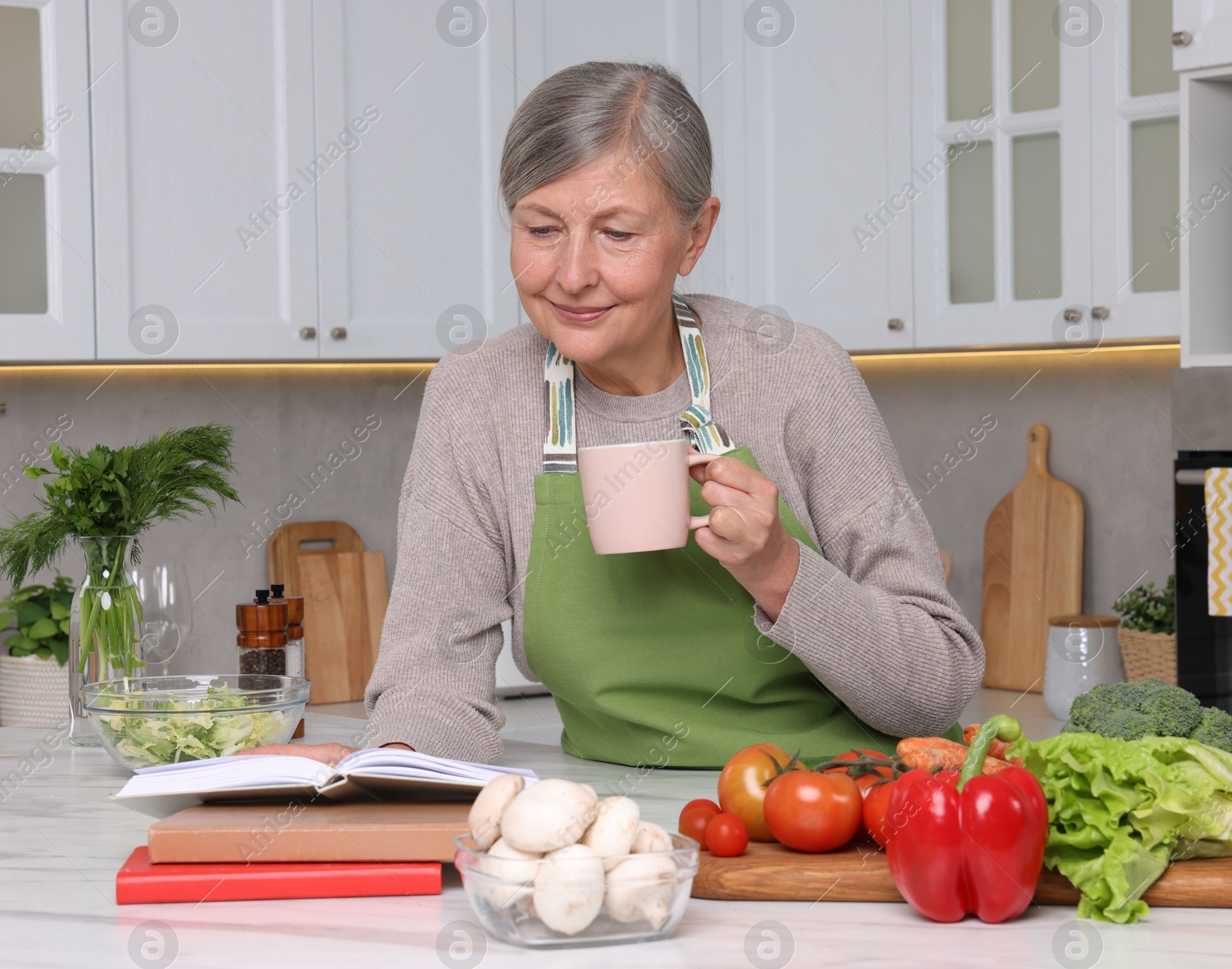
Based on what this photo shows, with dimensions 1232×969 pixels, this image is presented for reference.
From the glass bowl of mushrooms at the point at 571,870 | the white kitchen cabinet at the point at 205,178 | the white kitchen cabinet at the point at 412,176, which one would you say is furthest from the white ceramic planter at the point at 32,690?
the glass bowl of mushrooms at the point at 571,870

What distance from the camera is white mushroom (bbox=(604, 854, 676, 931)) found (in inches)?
31.9

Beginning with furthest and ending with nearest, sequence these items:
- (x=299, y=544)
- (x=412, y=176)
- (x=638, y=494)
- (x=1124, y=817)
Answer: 1. (x=299, y=544)
2. (x=412, y=176)
3. (x=638, y=494)
4. (x=1124, y=817)

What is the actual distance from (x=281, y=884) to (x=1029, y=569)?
2266 millimetres

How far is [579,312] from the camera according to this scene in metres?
1.35

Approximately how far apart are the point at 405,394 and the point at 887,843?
2494 millimetres

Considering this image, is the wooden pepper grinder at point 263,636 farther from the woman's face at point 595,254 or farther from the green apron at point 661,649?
the woman's face at point 595,254

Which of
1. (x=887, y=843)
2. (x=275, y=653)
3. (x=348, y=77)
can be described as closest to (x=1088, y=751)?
(x=887, y=843)

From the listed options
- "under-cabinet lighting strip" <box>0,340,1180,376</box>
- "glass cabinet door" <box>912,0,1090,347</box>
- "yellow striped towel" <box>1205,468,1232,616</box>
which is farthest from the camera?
"under-cabinet lighting strip" <box>0,340,1180,376</box>

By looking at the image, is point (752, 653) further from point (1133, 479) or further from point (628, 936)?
point (1133, 479)

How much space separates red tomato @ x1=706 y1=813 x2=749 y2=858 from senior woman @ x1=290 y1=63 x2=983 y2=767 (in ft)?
0.99

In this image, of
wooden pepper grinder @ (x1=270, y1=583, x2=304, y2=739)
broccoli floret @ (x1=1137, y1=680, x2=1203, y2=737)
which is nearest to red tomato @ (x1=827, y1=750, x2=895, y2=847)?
broccoli floret @ (x1=1137, y1=680, x2=1203, y2=737)

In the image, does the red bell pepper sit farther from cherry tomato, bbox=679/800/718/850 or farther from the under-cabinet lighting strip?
the under-cabinet lighting strip

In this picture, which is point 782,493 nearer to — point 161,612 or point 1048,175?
point 161,612

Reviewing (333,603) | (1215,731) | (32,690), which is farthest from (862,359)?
(1215,731)
